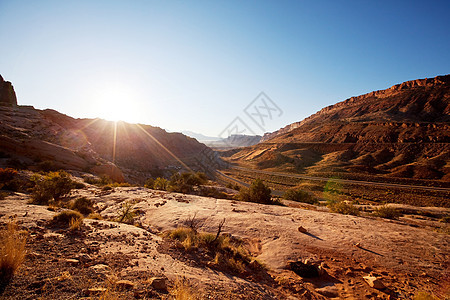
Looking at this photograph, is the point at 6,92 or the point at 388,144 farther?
the point at 388,144

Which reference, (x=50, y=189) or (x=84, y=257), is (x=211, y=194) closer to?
(x=50, y=189)

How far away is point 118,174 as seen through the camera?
75.7 feet

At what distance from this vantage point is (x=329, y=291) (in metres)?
4.17

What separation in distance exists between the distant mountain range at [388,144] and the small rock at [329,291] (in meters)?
52.1

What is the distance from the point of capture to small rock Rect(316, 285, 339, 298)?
407cm

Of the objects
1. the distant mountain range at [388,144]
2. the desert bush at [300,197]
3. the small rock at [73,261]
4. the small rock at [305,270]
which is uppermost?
the distant mountain range at [388,144]

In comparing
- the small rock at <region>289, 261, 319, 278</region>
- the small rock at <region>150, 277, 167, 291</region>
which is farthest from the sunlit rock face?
the small rock at <region>289, 261, 319, 278</region>

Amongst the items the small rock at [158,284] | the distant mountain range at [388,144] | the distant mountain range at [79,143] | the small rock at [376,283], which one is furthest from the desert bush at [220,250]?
the distant mountain range at [388,144]

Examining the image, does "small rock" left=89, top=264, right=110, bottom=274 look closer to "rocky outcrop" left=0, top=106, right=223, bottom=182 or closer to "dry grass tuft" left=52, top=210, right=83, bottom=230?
"dry grass tuft" left=52, top=210, right=83, bottom=230

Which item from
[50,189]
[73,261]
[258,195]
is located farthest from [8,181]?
[258,195]

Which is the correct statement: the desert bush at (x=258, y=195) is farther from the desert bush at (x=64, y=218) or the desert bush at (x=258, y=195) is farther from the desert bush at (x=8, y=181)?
the desert bush at (x=8, y=181)

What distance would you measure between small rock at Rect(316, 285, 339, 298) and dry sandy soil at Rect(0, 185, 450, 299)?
0.02 meters

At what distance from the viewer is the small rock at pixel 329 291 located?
13.4 ft

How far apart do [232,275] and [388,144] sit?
8089 cm
